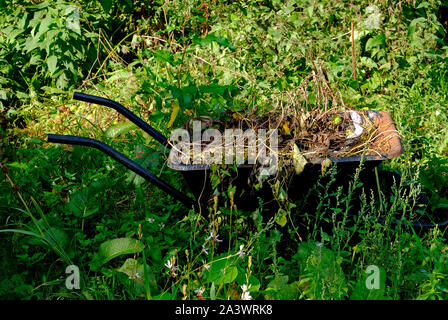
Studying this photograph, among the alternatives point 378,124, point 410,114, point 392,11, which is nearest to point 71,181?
point 378,124

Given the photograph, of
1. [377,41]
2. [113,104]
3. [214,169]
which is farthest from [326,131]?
[377,41]

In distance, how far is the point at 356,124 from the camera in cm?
252

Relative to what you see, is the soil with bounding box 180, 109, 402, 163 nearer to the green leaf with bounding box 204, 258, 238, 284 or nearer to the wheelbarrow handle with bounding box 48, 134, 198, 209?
the wheelbarrow handle with bounding box 48, 134, 198, 209

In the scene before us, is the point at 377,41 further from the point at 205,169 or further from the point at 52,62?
the point at 52,62

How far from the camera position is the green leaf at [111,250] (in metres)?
2.30

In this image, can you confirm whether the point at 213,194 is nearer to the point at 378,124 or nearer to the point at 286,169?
the point at 286,169

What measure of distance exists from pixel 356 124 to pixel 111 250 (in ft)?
4.63

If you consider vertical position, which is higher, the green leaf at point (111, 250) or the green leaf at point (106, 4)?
the green leaf at point (106, 4)

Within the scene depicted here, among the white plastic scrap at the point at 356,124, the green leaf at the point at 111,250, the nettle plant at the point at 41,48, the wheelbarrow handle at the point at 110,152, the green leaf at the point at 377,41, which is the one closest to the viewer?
the wheelbarrow handle at the point at 110,152

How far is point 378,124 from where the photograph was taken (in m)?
2.52

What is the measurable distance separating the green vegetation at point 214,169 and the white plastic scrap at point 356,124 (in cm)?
17

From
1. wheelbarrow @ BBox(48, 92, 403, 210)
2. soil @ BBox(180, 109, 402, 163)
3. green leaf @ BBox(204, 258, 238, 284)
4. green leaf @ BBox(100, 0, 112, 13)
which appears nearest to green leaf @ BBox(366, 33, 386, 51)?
soil @ BBox(180, 109, 402, 163)

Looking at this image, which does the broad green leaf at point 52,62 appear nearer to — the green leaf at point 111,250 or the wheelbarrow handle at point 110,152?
the wheelbarrow handle at point 110,152

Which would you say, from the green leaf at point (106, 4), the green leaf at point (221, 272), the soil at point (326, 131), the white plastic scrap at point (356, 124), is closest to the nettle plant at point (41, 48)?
the green leaf at point (106, 4)
